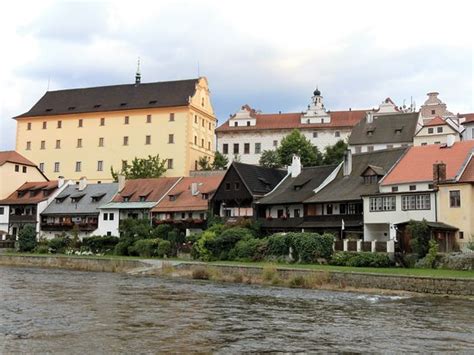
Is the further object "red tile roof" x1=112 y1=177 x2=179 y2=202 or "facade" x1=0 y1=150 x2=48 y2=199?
"facade" x1=0 y1=150 x2=48 y2=199

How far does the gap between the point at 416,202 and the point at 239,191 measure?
19.1 meters

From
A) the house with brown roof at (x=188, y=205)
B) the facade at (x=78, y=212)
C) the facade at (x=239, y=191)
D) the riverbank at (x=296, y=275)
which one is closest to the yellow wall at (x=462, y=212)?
the riverbank at (x=296, y=275)

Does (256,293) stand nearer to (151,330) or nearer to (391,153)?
(151,330)

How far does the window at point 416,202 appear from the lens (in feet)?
150

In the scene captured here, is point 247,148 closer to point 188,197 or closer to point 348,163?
point 188,197

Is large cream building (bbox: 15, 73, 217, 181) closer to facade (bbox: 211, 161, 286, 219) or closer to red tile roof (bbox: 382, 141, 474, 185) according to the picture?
facade (bbox: 211, 161, 286, 219)

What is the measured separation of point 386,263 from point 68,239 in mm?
36344

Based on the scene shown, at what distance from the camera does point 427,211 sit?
45.4 meters

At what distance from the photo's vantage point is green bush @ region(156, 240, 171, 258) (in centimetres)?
5659

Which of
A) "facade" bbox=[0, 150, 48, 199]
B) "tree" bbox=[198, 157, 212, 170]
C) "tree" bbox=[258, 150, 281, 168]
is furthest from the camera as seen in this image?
"tree" bbox=[198, 157, 212, 170]

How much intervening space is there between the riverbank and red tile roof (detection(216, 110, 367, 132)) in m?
51.4

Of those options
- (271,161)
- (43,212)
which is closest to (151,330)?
(43,212)

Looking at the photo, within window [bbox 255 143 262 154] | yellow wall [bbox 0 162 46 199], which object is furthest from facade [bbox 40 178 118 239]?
A: window [bbox 255 143 262 154]

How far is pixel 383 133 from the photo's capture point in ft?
266
